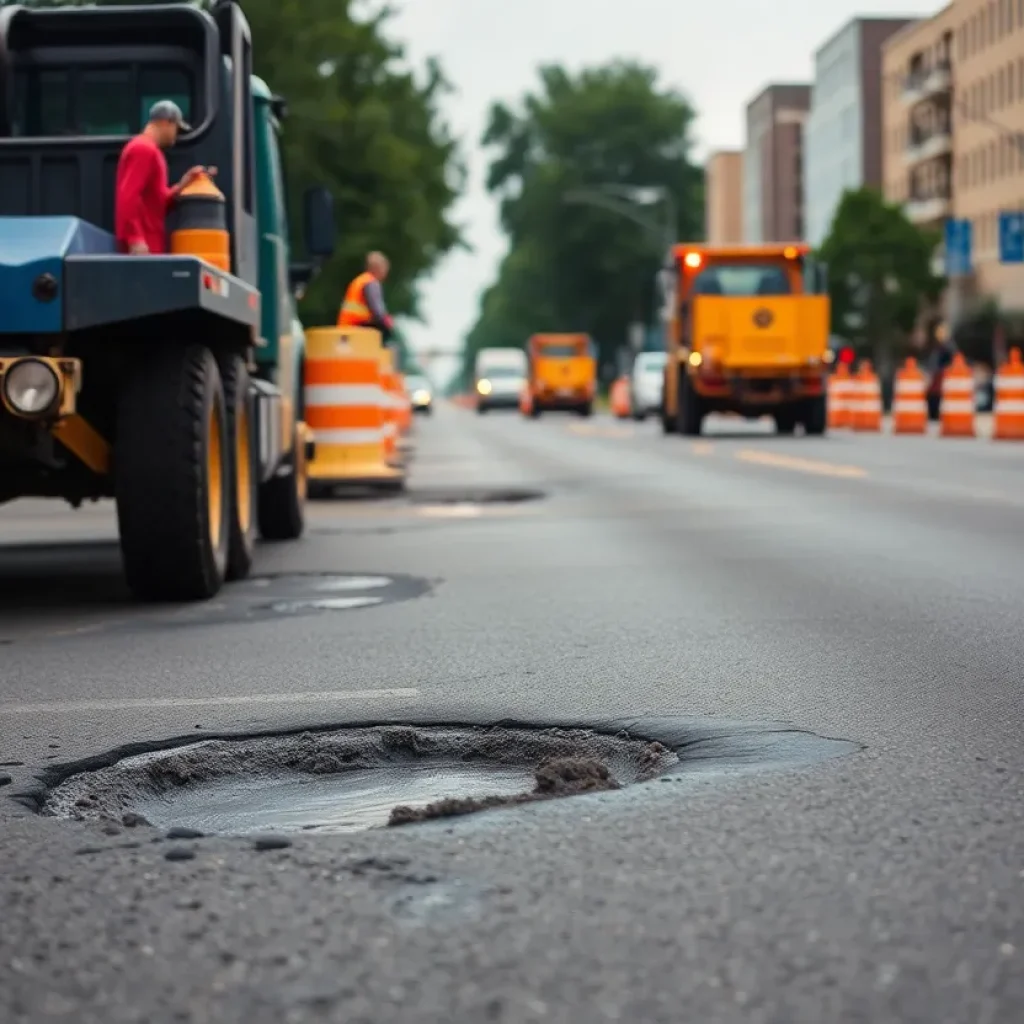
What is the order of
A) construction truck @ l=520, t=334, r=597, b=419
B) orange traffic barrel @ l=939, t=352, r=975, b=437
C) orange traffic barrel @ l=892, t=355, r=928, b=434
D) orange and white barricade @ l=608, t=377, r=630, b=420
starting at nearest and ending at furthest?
1. orange traffic barrel @ l=939, t=352, r=975, b=437
2. orange traffic barrel @ l=892, t=355, r=928, b=434
3. orange and white barricade @ l=608, t=377, r=630, b=420
4. construction truck @ l=520, t=334, r=597, b=419

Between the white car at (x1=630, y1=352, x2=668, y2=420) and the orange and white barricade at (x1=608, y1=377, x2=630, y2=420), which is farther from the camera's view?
the orange and white barricade at (x1=608, y1=377, x2=630, y2=420)

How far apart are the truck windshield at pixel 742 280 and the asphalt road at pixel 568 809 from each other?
2483 cm

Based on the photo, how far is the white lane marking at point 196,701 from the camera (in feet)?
24.3

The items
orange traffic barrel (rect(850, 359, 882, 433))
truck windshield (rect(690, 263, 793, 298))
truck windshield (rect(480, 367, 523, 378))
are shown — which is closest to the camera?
truck windshield (rect(690, 263, 793, 298))

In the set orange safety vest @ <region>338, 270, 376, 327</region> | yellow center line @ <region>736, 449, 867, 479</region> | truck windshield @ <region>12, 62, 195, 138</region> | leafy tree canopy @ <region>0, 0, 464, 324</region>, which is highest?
leafy tree canopy @ <region>0, 0, 464, 324</region>

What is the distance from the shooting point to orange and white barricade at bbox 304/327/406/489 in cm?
2056

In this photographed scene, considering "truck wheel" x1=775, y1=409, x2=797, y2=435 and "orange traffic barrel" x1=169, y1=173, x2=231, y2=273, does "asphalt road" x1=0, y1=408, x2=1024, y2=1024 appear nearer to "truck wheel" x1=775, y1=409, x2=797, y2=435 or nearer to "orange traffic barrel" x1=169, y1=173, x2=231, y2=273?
"orange traffic barrel" x1=169, y1=173, x2=231, y2=273

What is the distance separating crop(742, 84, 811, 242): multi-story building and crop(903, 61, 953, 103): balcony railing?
1354 inches

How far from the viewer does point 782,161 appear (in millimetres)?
153375

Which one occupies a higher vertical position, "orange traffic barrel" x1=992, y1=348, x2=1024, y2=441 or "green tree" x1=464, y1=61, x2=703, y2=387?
"green tree" x1=464, y1=61, x2=703, y2=387

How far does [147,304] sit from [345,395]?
36.2 feet

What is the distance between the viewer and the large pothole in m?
5.64

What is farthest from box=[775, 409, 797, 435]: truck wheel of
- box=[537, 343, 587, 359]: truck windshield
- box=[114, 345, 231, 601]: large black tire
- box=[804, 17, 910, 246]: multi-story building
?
box=[804, 17, 910, 246]: multi-story building

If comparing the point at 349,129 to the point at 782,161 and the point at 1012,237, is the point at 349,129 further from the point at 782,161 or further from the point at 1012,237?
the point at 782,161
